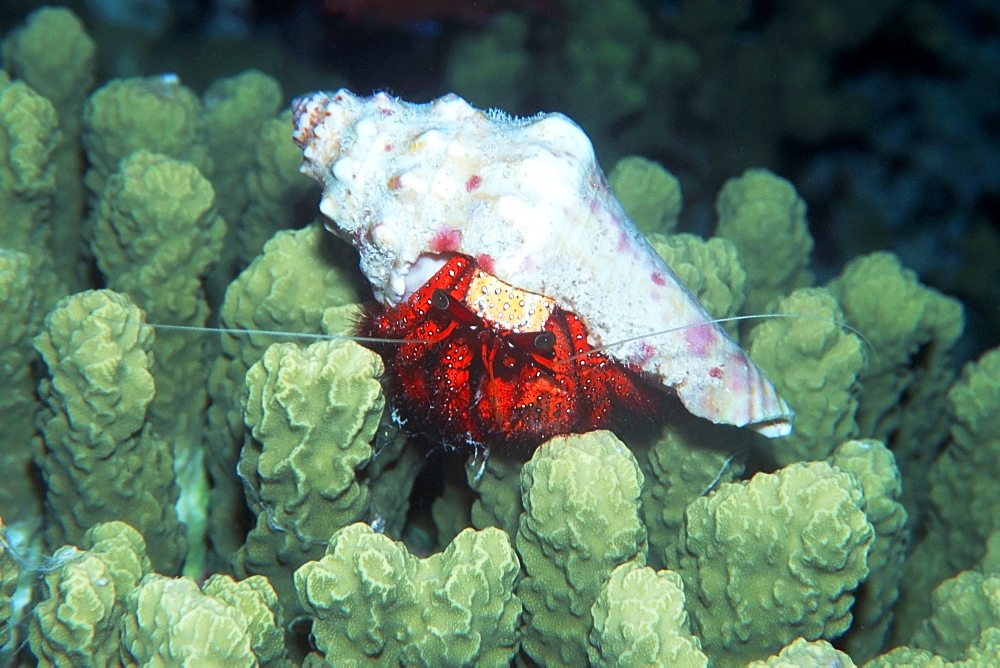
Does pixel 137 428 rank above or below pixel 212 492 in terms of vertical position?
above

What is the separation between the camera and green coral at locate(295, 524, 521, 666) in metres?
1.90

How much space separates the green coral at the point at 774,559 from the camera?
212 cm

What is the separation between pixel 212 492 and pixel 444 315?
4.57 feet

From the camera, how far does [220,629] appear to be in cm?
170

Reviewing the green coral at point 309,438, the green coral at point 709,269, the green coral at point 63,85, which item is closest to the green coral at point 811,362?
the green coral at point 709,269

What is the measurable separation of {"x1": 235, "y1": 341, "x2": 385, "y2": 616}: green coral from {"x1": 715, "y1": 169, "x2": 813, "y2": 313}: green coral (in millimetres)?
2414

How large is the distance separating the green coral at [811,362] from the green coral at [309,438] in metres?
1.65

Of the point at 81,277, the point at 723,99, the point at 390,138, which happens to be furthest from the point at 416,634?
the point at 723,99

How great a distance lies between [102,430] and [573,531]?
1.68m

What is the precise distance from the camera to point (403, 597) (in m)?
1.93

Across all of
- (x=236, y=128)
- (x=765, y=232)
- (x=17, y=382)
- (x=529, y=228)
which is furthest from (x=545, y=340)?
(x=236, y=128)

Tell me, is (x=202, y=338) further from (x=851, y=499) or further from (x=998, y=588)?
(x=998, y=588)

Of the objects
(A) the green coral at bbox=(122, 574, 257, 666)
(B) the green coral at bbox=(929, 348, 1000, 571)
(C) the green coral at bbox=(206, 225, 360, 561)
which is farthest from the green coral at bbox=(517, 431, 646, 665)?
(B) the green coral at bbox=(929, 348, 1000, 571)

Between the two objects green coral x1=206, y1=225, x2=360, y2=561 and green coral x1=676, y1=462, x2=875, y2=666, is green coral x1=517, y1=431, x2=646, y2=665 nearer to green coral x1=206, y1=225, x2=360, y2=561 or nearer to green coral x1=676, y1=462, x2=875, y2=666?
green coral x1=676, y1=462, x2=875, y2=666
